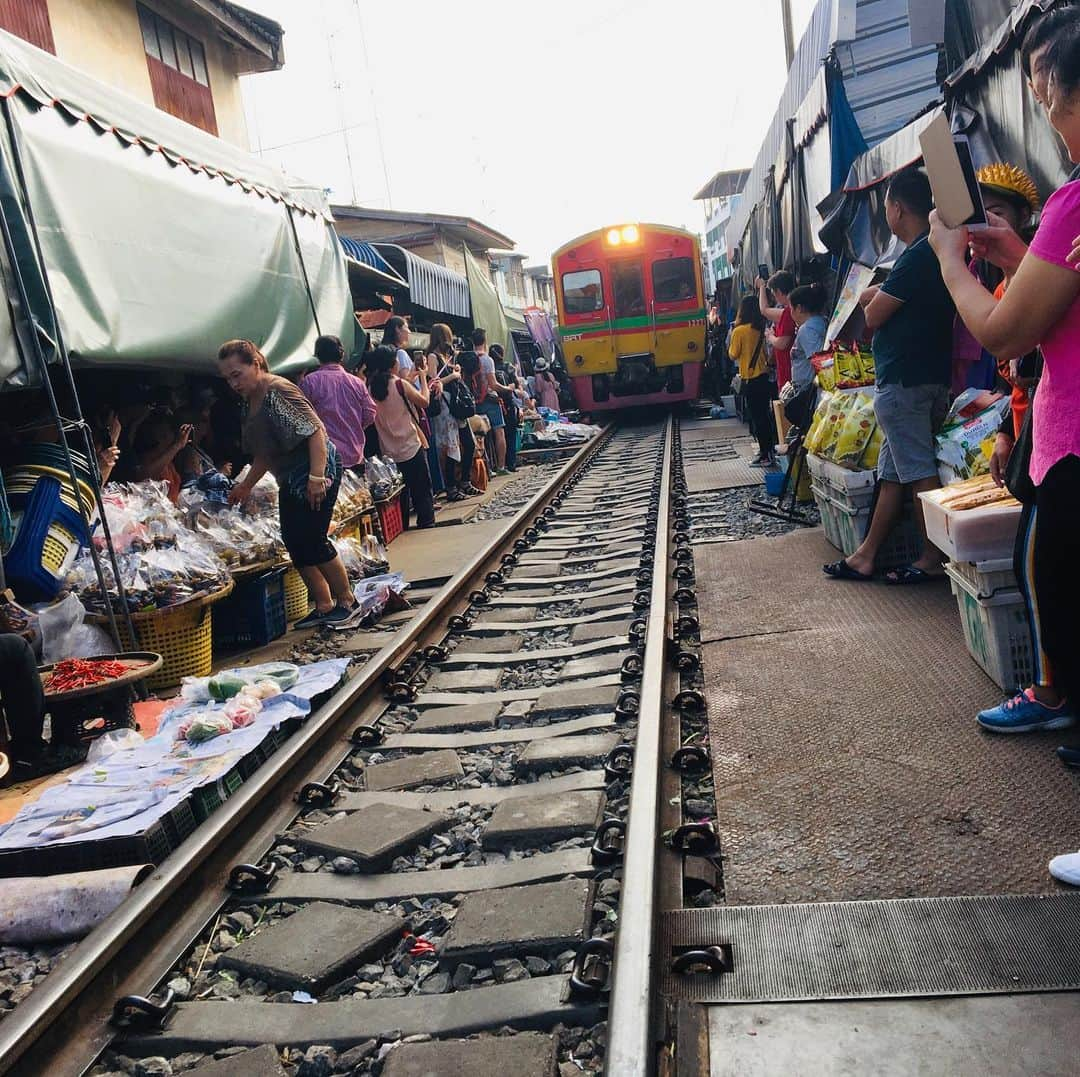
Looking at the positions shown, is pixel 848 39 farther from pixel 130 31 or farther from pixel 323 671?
pixel 130 31

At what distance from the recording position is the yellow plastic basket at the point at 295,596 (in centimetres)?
709

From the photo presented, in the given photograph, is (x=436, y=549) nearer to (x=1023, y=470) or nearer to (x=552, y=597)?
(x=552, y=597)

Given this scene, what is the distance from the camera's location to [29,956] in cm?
303

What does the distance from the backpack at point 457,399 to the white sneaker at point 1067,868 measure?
32.7 feet

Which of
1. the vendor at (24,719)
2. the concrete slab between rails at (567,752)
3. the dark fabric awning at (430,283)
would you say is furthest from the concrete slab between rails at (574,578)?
the dark fabric awning at (430,283)

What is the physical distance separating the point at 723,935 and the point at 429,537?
7.68m

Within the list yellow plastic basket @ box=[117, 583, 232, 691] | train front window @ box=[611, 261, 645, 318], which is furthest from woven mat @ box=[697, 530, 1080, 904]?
train front window @ box=[611, 261, 645, 318]

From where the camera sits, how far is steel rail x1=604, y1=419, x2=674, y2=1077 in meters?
1.95

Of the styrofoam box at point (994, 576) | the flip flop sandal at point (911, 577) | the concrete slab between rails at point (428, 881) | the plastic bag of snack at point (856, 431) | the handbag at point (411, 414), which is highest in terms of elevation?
the handbag at point (411, 414)

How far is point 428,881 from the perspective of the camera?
9.91 ft

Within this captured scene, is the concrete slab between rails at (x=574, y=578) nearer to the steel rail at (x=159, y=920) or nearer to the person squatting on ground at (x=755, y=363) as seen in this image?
the steel rail at (x=159, y=920)

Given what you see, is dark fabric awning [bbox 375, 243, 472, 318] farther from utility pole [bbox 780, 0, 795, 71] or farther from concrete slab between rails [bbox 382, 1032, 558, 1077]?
concrete slab between rails [bbox 382, 1032, 558, 1077]

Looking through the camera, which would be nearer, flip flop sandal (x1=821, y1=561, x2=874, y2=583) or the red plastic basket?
flip flop sandal (x1=821, y1=561, x2=874, y2=583)

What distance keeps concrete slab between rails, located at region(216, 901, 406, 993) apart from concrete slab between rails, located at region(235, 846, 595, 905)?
0.12 meters
